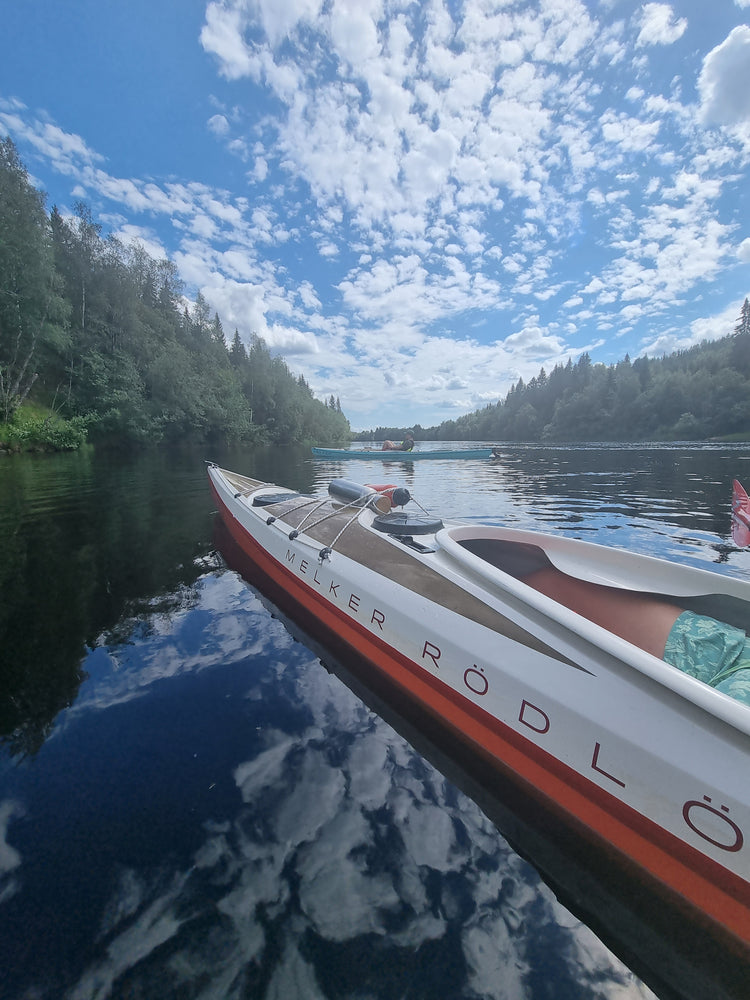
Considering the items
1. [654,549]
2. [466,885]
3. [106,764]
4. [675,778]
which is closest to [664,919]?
[675,778]

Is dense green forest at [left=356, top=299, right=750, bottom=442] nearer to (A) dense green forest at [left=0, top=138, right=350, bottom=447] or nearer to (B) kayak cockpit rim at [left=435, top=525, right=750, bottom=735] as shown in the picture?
(A) dense green forest at [left=0, top=138, right=350, bottom=447]

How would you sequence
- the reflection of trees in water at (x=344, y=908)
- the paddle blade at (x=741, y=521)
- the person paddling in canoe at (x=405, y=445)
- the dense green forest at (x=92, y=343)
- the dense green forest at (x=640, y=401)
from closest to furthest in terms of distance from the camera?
the reflection of trees in water at (x=344, y=908) → the paddle blade at (x=741, y=521) → the dense green forest at (x=92, y=343) → the person paddling in canoe at (x=405, y=445) → the dense green forest at (x=640, y=401)

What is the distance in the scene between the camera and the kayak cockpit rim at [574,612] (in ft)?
5.84

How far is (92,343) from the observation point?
31750 mm

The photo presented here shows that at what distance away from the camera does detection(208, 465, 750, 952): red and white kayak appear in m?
1.70

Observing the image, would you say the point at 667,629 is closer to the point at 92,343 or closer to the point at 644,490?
the point at 644,490

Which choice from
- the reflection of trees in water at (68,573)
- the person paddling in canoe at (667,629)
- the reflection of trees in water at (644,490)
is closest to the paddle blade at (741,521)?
the reflection of trees in water at (644,490)

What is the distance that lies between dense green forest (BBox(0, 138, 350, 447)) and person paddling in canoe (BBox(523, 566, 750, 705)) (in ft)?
91.0

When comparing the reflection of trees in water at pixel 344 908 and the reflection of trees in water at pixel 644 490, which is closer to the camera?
the reflection of trees in water at pixel 344 908

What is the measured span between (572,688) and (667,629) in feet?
5.64

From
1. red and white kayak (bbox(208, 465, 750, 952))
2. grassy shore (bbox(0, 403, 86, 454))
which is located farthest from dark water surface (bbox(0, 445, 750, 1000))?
grassy shore (bbox(0, 403, 86, 454))

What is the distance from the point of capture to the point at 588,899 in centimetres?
199

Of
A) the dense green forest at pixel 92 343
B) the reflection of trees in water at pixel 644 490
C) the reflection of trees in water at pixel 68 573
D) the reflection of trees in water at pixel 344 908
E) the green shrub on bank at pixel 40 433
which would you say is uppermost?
the dense green forest at pixel 92 343

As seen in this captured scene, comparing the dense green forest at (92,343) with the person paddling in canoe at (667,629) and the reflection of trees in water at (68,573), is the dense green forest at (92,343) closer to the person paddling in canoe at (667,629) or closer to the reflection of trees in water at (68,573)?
the reflection of trees in water at (68,573)
